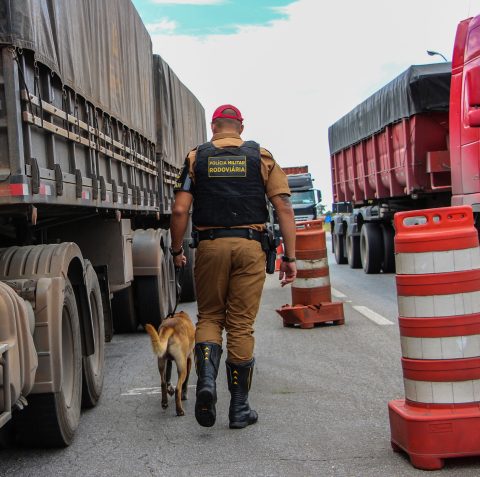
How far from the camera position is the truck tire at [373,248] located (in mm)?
17969

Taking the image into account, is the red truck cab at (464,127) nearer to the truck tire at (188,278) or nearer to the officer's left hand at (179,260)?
the officer's left hand at (179,260)

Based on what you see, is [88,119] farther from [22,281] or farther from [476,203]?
[476,203]

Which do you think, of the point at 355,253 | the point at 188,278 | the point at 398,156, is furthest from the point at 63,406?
the point at 355,253

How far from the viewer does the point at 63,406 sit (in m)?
4.69

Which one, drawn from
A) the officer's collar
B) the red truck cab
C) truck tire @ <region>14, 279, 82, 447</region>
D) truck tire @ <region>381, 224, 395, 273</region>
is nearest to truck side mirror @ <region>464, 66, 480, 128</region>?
the red truck cab

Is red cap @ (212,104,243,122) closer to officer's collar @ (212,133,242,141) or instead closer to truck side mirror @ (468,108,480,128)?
officer's collar @ (212,133,242,141)

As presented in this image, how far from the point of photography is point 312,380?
658 cm

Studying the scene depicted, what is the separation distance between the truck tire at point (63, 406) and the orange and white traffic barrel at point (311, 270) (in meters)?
4.73

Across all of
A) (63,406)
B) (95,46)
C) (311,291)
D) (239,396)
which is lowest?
(239,396)

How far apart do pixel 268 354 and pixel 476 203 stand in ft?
9.83

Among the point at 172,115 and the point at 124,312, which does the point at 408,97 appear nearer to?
the point at 172,115

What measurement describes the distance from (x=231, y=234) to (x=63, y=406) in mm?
1544

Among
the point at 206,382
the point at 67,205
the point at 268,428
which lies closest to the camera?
the point at 206,382

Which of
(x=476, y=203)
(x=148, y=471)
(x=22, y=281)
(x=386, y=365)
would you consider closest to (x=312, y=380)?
(x=386, y=365)
